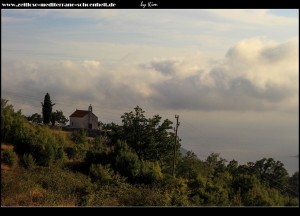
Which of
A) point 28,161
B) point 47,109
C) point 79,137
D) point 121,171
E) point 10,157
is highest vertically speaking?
point 47,109

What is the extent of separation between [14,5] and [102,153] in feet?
19.8

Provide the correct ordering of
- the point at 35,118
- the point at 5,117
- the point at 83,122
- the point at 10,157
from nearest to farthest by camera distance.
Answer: the point at 5,117, the point at 10,157, the point at 35,118, the point at 83,122

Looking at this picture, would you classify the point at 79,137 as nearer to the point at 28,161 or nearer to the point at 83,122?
the point at 83,122

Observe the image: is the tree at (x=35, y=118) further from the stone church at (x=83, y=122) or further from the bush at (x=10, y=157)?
the bush at (x=10, y=157)

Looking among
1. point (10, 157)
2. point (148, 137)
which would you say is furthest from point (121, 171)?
point (10, 157)

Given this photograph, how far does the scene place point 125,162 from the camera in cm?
861

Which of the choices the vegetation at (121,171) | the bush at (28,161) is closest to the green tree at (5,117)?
the vegetation at (121,171)

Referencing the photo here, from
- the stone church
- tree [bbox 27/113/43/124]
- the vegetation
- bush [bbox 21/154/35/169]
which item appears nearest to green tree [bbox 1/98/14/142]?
the vegetation

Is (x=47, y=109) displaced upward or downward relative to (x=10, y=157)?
upward

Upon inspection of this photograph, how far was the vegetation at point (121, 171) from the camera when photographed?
6.47m

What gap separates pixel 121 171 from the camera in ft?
27.9

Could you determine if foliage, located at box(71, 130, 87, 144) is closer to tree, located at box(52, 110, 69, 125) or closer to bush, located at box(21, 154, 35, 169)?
tree, located at box(52, 110, 69, 125)

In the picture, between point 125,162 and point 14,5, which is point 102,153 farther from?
point 14,5
